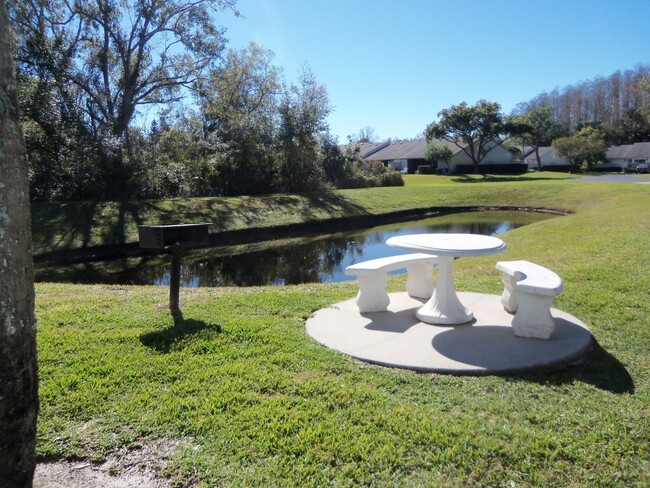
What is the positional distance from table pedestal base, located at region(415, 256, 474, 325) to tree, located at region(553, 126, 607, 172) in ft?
183

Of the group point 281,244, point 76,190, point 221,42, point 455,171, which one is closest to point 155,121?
point 221,42

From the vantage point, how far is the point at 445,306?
5.47m

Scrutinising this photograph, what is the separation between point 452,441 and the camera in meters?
3.04

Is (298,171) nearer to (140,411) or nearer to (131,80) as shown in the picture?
(131,80)

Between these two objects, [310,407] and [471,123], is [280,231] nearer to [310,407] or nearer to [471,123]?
[310,407]

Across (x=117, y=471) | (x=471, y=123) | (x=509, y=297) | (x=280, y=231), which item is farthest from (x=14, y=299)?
(x=471, y=123)

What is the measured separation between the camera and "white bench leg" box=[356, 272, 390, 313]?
18.9 feet

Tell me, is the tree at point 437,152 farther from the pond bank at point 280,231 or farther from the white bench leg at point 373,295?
the white bench leg at point 373,295

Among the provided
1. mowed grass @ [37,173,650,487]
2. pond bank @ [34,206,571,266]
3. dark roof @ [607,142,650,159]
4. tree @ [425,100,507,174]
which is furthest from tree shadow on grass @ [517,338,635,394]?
dark roof @ [607,142,650,159]

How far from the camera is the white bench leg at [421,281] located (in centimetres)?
661

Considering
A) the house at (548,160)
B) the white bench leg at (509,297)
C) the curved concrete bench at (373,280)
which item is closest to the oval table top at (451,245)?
the curved concrete bench at (373,280)

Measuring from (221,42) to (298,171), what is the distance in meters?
8.41

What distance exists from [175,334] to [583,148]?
190 ft

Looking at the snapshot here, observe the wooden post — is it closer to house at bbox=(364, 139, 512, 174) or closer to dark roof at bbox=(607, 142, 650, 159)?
house at bbox=(364, 139, 512, 174)
